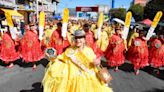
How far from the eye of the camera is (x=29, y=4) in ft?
184

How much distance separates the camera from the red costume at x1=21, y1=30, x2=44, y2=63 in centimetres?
1148

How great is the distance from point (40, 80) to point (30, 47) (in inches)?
82.7

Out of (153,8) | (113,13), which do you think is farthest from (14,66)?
(113,13)

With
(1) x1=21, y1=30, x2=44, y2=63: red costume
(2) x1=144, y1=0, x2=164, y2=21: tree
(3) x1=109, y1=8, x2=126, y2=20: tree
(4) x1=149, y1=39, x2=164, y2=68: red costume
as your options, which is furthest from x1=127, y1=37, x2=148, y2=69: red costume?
(3) x1=109, y1=8, x2=126, y2=20: tree

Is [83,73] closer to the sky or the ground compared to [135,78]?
closer to the sky

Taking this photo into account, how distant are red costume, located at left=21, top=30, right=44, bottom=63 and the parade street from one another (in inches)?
15.8

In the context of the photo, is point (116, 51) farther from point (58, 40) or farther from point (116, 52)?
point (58, 40)

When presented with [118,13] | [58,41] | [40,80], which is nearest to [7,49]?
[58,41]

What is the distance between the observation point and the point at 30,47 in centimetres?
1152

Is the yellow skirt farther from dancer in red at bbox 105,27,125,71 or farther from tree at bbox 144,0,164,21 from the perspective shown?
tree at bbox 144,0,164,21

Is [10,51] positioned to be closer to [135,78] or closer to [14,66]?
[14,66]

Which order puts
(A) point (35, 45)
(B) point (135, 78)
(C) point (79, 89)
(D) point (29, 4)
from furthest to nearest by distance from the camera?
(D) point (29, 4)
(A) point (35, 45)
(B) point (135, 78)
(C) point (79, 89)

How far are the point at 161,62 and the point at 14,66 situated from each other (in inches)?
199

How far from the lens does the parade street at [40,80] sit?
29.0ft
